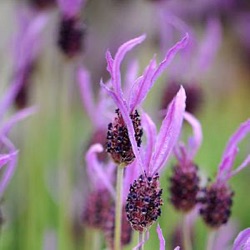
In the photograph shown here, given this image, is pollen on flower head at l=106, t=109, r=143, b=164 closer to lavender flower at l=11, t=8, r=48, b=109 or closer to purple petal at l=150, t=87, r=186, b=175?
purple petal at l=150, t=87, r=186, b=175

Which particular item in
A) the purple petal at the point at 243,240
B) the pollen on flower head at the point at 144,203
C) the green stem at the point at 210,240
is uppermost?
the green stem at the point at 210,240

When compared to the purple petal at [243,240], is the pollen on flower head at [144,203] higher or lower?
higher

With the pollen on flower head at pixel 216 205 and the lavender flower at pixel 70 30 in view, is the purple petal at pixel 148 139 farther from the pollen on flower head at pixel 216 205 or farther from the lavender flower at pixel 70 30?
the lavender flower at pixel 70 30

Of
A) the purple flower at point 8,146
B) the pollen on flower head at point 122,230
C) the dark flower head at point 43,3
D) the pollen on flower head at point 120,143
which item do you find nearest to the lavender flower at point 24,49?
the dark flower head at point 43,3

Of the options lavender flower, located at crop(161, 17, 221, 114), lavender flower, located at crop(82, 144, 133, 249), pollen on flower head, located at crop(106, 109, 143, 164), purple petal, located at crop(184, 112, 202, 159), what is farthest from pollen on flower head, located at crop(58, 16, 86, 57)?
pollen on flower head, located at crop(106, 109, 143, 164)

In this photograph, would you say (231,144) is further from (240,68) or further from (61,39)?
(240,68)
